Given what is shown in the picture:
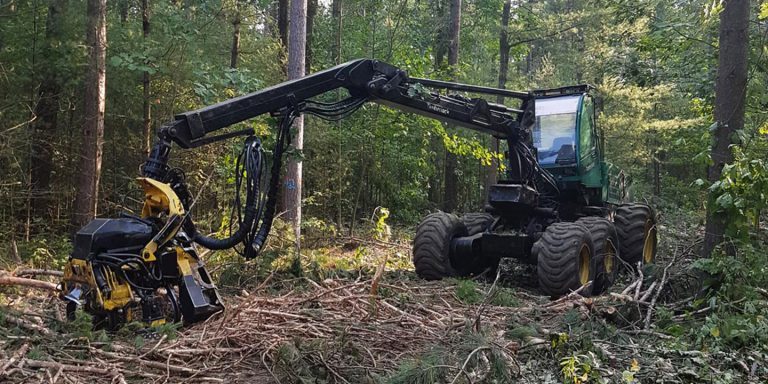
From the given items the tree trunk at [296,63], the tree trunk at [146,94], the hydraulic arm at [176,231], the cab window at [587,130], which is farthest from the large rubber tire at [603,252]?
the tree trunk at [146,94]

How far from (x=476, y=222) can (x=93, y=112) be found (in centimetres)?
608

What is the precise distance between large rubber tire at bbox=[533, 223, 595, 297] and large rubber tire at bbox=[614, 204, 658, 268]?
6.97 feet

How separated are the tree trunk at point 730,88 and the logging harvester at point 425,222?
1725mm

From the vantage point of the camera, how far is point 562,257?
6.95m

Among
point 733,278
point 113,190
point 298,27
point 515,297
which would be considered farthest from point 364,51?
point 733,278

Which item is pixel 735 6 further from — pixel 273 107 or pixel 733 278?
pixel 273 107

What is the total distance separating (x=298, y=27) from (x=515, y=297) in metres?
5.57

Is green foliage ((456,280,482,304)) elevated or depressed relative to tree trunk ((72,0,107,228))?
depressed

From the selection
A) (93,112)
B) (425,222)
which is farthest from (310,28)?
(425,222)

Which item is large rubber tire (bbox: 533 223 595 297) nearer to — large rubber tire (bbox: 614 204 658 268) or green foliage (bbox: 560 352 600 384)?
large rubber tire (bbox: 614 204 658 268)

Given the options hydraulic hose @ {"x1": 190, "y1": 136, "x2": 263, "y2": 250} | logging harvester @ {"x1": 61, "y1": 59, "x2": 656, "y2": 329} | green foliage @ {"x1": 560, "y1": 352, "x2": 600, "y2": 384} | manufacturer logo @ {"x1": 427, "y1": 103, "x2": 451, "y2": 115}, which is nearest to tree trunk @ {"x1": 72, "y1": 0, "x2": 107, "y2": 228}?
logging harvester @ {"x1": 61, "y1": 59, "x2": 656, "y2": 329}

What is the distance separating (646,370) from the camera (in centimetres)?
419

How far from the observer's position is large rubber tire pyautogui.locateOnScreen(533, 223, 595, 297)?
6.92 meters

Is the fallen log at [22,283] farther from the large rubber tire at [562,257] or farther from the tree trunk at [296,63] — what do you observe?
the large rubber tire at [562,257]
